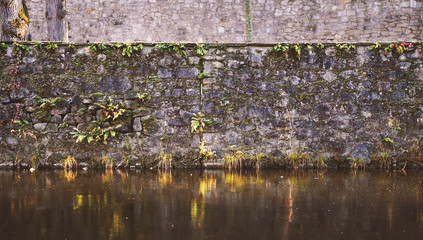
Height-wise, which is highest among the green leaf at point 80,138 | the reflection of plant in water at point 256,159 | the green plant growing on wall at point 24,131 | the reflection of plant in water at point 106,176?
the green plant growing on wall at point 24,131

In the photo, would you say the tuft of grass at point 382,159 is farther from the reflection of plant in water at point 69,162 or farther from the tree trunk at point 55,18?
the tree trunk at point 55,18

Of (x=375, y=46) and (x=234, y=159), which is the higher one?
(x=375, y=46)

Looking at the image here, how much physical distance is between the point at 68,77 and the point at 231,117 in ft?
10.8

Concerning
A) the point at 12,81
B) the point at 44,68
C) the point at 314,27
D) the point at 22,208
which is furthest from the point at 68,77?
the point at 314,27

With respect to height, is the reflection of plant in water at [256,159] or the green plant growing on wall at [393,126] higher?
the green plant growing on wall at [393,126]

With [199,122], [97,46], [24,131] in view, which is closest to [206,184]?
[199,122]

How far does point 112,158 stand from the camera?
7.67 meters

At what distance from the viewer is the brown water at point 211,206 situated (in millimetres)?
3586

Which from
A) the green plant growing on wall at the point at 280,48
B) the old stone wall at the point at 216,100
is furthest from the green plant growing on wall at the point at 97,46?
the green plant growing on wall at the point at 280,48

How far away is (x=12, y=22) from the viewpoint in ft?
26.8

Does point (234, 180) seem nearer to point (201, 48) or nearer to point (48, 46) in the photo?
point (201, 48)

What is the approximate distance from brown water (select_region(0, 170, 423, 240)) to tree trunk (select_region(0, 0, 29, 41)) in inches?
118

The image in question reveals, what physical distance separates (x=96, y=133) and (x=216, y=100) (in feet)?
8.03

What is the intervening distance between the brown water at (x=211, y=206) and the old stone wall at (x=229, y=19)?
10.9 metres
